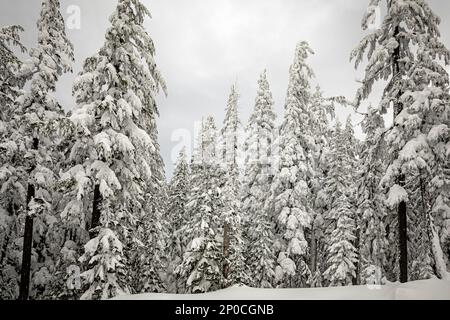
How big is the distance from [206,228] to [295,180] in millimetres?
7496

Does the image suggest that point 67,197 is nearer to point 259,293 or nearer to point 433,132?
point 259,293

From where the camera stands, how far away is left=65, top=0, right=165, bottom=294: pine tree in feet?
47.8

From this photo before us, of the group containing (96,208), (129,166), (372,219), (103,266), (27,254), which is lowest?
(103,266)

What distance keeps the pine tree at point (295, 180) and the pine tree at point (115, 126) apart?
42.6 ft

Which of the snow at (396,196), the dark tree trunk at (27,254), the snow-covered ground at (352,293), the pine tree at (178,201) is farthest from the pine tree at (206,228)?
the snow-covered ground at (352,293)

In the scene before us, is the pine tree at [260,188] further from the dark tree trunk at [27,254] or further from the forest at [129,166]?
the dark tree trunk at [27,254]

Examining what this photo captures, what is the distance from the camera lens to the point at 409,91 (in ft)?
47.5

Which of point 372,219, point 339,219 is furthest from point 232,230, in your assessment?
point 372,219

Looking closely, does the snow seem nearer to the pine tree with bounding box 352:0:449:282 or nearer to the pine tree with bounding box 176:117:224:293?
the pine tree with bounding box 352:0:449:282

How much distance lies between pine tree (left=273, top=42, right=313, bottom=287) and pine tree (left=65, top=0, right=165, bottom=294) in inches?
511

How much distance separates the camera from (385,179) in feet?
47.7

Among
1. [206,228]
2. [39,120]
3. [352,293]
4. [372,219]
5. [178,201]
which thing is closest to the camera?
[352,293]

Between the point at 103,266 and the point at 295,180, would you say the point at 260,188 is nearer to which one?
the point at 295,180
